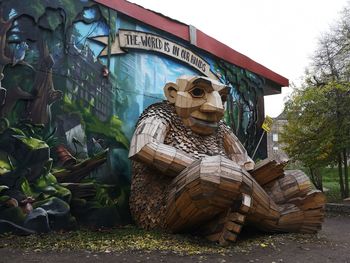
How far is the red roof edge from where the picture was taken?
6738 millimetres

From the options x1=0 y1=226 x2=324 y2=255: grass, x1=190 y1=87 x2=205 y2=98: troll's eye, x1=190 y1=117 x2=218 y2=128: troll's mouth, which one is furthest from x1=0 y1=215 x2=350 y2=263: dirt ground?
x1=190 y1=87 x2=205 y2=98: troll's eye

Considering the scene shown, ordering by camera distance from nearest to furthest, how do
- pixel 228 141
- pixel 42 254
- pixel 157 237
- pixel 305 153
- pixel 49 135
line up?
1. pixel 42 254
2. pixel 157 237
3. pixel 49 135
4. pixel 228 141
5. pixel 305 153

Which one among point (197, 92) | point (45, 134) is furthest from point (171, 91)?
point (45, 134)

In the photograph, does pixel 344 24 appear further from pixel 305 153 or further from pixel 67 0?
pixel 67 0

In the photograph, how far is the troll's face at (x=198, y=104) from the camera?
5629 millimetres

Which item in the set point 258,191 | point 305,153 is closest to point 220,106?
point 258,191

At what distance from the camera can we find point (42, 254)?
399cm

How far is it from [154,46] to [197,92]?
6.41ft

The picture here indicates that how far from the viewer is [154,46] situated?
7227 mm

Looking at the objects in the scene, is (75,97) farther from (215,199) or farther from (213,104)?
(215,199)

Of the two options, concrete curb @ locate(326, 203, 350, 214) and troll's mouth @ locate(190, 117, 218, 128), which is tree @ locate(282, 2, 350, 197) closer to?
concrete curb @ locate(326, 203, 350, 214)

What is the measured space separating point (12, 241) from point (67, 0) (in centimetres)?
356

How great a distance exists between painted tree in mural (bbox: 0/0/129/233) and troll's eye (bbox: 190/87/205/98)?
1585 mm

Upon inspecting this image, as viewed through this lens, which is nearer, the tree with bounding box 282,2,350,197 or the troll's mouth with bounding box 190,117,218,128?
the troll's mouth with bounding box 190,117,218,128
